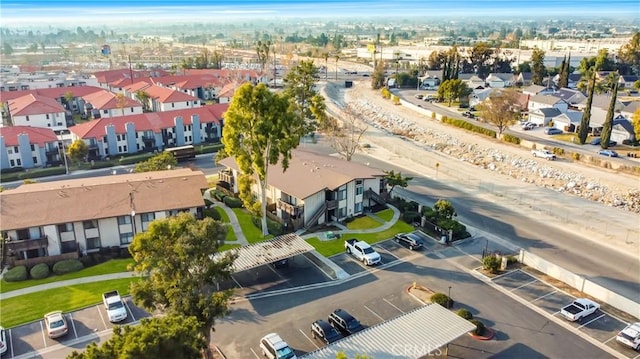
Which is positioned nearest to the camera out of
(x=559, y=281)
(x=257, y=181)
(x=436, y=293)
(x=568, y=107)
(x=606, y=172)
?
(x=436, y=293)

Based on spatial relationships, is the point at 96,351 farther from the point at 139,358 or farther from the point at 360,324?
the point at 360,324

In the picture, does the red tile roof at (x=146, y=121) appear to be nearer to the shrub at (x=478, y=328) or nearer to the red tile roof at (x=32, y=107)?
the red tile roof at (x=32, y=107)

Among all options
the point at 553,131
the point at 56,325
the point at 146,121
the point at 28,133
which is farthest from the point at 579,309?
the point at 28,133

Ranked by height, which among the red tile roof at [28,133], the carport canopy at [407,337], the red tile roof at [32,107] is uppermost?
the red tile roof at [32,107]

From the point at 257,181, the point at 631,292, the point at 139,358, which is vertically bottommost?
the point at 631,292

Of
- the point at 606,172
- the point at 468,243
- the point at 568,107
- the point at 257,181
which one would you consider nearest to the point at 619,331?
the point at 468,243

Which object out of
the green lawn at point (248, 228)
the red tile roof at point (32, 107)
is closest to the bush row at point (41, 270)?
the green lawn at point (248, 228)

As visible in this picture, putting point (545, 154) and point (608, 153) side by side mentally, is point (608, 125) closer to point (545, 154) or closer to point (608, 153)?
point (608, 153)

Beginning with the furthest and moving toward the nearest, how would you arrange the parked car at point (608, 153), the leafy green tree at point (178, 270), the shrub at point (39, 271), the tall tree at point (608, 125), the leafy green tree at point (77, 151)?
the tall tree at point (608, 125) → the parked car at point (608, 153) → the leafy green tree at point (77, 151) → the shrub at point (39, 271) → the leafy green tree at point (178, 270)
